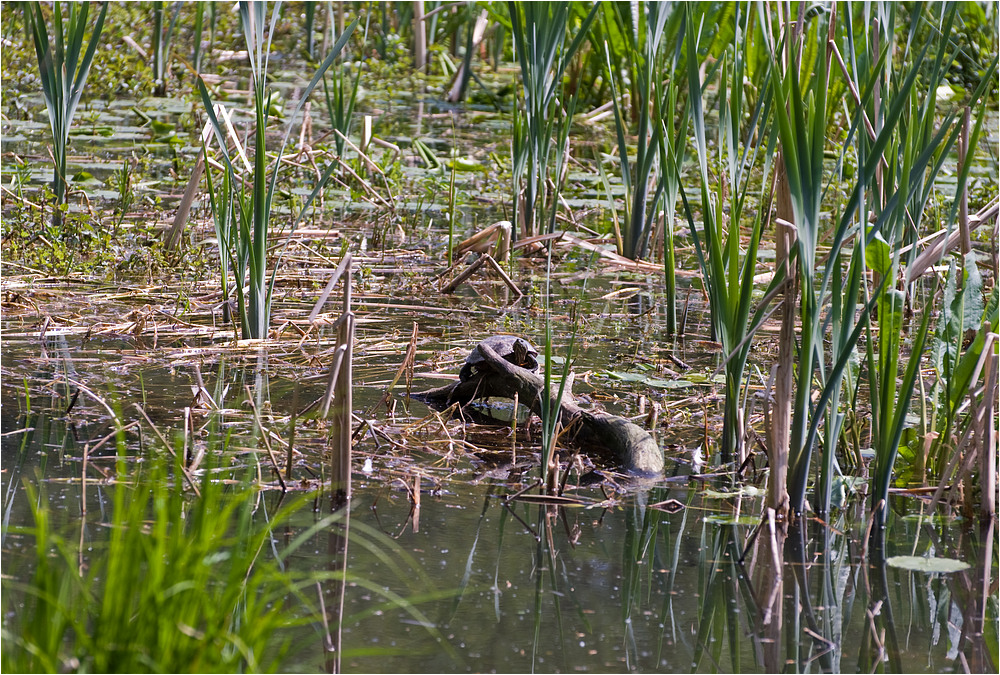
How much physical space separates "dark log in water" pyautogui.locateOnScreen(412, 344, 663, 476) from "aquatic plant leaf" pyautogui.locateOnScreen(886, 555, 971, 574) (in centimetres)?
59

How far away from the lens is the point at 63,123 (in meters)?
4.44

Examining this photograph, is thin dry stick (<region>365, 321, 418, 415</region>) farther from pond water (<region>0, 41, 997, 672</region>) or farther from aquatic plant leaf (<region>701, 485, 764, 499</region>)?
aquatic plant leaf (<region>701, 485, 764, 499</region>)

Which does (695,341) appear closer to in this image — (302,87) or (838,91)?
(838,91)

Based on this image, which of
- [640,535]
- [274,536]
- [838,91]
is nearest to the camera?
[274,536]

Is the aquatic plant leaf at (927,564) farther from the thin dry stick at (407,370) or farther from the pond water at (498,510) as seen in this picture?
the thin dry stick at (407,370)

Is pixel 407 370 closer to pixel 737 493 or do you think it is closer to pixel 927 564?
pixel 737 493

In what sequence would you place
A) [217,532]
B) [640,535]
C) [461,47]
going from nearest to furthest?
[217,532]
[640,535]
[461,47]

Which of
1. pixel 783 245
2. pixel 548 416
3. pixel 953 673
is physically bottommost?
pixel 953 673

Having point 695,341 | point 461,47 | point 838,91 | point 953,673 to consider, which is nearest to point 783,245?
point 953,673

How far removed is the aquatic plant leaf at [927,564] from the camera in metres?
2.04

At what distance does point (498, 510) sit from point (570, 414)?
20.7 inches

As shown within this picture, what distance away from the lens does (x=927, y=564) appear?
2055 millimetres

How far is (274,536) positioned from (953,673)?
3.70 ft

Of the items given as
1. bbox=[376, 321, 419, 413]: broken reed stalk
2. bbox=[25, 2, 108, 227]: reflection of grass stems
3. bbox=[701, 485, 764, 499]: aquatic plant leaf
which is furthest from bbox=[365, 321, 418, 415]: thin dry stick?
bbox=[25, 2, 108, 227]: reflection of grass stems
